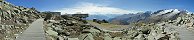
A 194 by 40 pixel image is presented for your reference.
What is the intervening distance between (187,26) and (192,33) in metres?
6.74

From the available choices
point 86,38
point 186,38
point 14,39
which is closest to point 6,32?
point 14,39

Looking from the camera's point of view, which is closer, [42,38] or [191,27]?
[42,38]

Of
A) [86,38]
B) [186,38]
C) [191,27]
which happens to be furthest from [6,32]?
[191,27]

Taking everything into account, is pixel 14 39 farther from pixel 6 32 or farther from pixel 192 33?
pixel 192 33

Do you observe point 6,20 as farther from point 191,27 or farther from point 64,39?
point 191,27

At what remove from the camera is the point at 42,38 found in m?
Answer: 33.2

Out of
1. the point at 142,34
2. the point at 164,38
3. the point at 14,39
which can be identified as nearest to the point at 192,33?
the point at 164,38

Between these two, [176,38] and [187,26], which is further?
[187,26]

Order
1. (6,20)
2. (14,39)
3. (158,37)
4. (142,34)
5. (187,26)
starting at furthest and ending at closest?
1. (6,20)
2. (187,26)
3. (142,34)
4. (158,37)
5. (14,39)

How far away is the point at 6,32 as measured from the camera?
37062mm

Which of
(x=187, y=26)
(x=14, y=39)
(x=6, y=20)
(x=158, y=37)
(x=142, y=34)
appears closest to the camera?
(x=14, y=39)

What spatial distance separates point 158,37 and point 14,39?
13841 millimetres

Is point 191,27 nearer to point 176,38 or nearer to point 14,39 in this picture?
point 176,38

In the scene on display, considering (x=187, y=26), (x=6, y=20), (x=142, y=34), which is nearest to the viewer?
(x=142, y=34)
